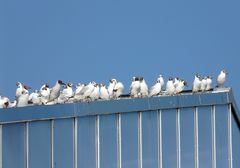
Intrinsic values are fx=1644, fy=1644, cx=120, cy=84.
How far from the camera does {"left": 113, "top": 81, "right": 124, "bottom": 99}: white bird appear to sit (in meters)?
72.7

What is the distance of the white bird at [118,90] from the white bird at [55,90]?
401 cm

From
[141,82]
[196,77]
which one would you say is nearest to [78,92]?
[141,82]

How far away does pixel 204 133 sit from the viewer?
7125 centimetres

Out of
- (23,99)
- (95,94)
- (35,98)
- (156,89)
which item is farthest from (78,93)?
(156,89)

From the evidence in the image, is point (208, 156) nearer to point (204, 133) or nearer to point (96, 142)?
point (204, 133)

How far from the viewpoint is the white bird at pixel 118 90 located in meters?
72.7

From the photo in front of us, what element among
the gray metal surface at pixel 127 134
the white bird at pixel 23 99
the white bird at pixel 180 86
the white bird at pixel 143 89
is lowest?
Answer: the gray metal surface at pixel 127 134

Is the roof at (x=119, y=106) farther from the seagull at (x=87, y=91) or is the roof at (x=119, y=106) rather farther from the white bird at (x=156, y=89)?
the seagull at (x=87, y=91)

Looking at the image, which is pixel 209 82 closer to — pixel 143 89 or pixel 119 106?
pixel 143 89

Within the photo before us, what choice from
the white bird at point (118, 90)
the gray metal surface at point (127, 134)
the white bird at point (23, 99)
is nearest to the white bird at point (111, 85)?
the white bird at point (118, 90)

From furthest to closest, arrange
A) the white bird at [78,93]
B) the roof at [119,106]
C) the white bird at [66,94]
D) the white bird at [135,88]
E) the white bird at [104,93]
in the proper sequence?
the white bird at [135,88] < the white bird at [104,93] < the white bird at [78,93] < the white bird at [66,94] < the roof at [119,106]

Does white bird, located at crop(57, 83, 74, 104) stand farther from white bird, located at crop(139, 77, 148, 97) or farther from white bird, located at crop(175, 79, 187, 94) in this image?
white bird, located at crop(175, 79, 187, 94)

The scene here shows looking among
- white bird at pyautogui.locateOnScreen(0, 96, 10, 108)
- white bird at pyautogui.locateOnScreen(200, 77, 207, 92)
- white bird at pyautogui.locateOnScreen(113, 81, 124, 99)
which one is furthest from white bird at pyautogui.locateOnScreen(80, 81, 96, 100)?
white bird at pyautogui.locateOnScreen(200, 77, 207, 92)

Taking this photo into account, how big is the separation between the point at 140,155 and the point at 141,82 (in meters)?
8.11
